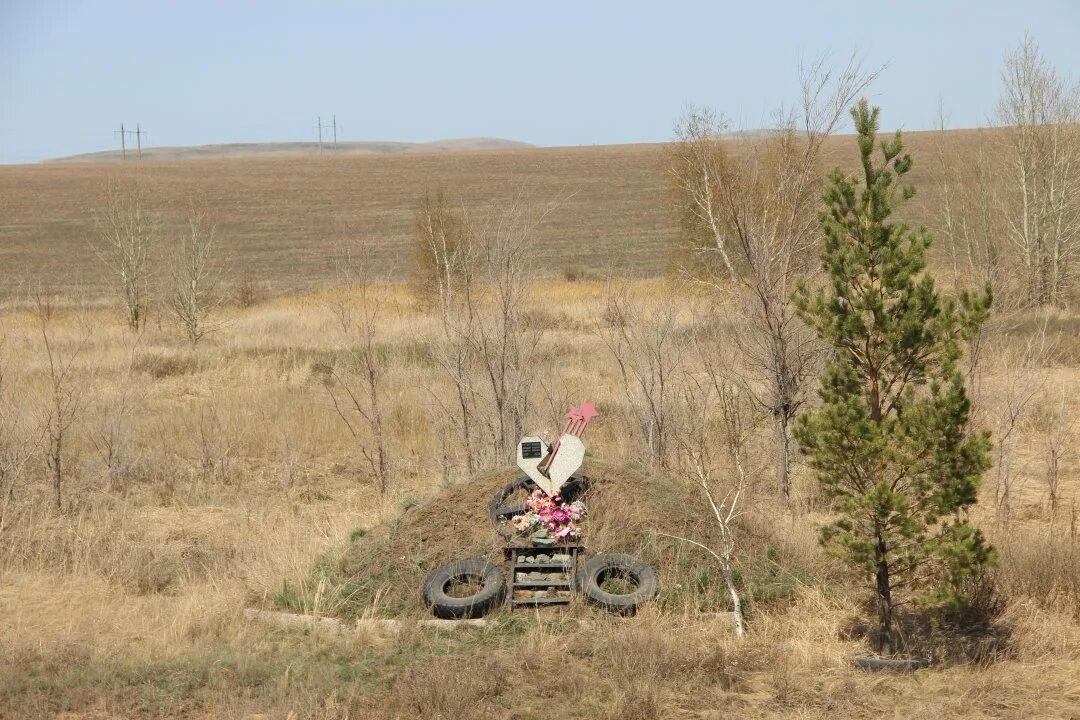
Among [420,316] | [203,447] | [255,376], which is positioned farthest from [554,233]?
[203,447]

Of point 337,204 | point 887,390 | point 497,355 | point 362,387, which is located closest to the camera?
point 887,390

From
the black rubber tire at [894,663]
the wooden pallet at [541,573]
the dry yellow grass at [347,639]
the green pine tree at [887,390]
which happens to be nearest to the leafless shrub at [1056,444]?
the dry yellow grass at [347,639]

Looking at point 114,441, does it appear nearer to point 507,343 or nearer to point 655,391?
point 507,343

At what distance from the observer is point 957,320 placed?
23.7ft

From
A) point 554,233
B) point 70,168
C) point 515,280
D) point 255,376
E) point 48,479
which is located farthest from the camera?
point 70,168

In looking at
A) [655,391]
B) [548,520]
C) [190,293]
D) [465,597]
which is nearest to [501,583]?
[465,597]

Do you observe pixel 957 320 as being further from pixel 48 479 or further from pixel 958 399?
pixel 48 479

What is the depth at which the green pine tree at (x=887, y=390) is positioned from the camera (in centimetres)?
725

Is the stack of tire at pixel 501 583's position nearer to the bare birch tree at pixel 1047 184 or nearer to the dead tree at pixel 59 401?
the dead tree at pixel 59 401

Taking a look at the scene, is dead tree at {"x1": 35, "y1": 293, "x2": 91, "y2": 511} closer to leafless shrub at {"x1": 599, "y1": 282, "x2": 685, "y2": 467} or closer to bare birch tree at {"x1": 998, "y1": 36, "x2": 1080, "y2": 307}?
leafless shrub at {"x1": 599, "y1": 282, "x2": 685, "y2": 467}

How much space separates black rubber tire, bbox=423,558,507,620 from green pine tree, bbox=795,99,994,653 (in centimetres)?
263

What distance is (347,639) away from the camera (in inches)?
328

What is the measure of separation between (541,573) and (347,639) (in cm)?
168

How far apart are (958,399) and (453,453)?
28.5 feet
